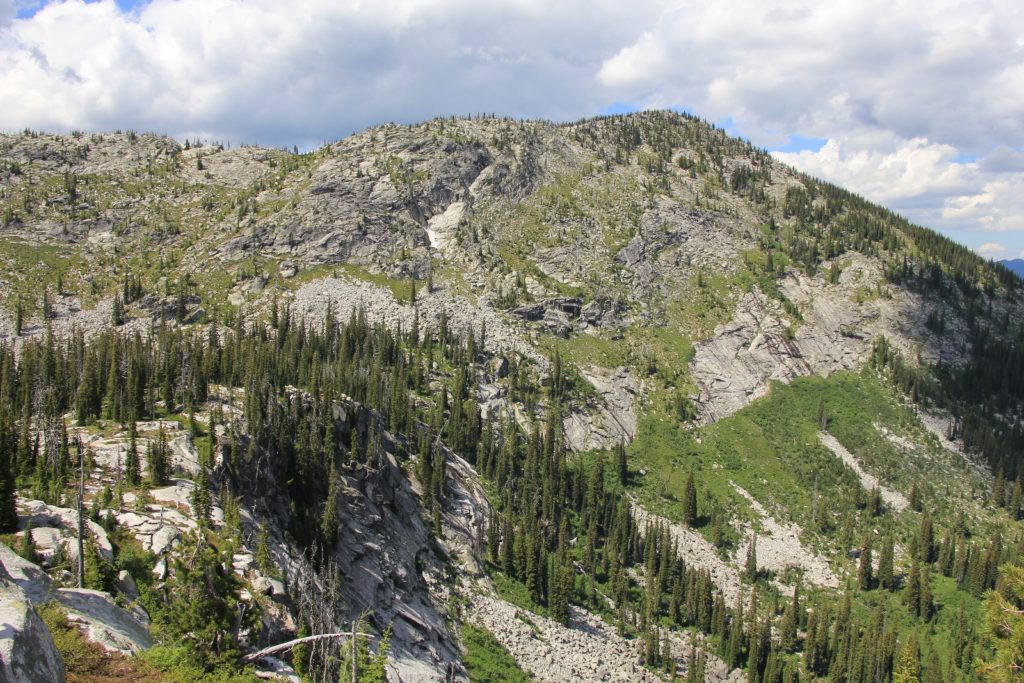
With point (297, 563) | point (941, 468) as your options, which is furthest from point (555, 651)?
point (941, 468)

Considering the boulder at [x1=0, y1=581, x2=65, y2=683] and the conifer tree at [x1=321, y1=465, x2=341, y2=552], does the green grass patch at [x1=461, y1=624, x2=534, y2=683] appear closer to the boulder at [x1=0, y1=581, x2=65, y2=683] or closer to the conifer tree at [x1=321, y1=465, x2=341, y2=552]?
the conifer tree at [x1=321, y1=465, x2=341, y2=552]

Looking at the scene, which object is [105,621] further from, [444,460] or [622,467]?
[622,467]

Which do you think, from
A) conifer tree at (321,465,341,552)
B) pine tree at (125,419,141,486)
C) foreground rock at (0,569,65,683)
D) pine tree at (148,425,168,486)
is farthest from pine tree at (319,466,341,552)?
foreground rock at (0,569,65,683)

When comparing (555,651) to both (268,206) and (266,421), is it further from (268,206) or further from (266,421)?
(268,206)

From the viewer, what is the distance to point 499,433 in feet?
443

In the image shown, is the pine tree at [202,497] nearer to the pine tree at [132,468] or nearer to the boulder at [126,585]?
the pine tree at [132,468]

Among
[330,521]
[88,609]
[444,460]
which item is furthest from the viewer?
[444,460]

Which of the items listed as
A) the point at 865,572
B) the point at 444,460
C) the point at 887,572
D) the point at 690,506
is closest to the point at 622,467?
the point at 690,506

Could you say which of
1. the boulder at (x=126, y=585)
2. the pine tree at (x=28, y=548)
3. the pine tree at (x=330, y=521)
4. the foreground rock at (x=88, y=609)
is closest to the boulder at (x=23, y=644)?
the foreground rock at (x=88, y=609)

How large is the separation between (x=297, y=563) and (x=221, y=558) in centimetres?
2811

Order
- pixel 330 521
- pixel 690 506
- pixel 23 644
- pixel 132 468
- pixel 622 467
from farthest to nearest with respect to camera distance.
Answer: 1. pixel 622 467
2. pixel 690 506
3. pixel 330 521
4. pixel 132 468
5. pixel 23 644

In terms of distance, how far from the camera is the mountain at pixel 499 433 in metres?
54.9

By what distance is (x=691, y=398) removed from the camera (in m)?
158

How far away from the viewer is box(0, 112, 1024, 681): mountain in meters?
54.9
